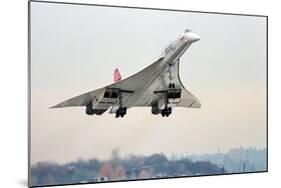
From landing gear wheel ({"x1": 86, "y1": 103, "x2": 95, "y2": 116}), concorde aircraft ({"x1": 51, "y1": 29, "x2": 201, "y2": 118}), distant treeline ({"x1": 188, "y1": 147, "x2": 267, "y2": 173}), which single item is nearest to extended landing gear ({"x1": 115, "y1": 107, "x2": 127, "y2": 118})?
concorde aircraft ({"x1": 51, "y1": 29, "x2": 201, "y2": 118})

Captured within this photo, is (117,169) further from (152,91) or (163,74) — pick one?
(163,74)

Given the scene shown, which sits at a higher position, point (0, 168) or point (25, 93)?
point (25, 93)

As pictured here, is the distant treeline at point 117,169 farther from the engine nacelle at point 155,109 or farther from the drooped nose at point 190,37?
the drooped nose at point 190,37

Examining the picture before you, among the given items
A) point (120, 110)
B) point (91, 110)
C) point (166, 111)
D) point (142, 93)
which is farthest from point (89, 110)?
point (166, 111)

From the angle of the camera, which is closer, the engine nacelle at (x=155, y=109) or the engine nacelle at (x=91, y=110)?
the engine nacelle at (x=91, y=110)

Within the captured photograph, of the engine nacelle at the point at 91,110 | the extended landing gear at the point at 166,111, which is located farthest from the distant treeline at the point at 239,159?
the engine nacelle at the point at 91,110

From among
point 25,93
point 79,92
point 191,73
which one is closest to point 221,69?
point 191,73

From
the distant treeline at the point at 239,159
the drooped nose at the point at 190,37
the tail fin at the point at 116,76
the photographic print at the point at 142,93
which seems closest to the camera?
the photographic print at the point at 142,93
